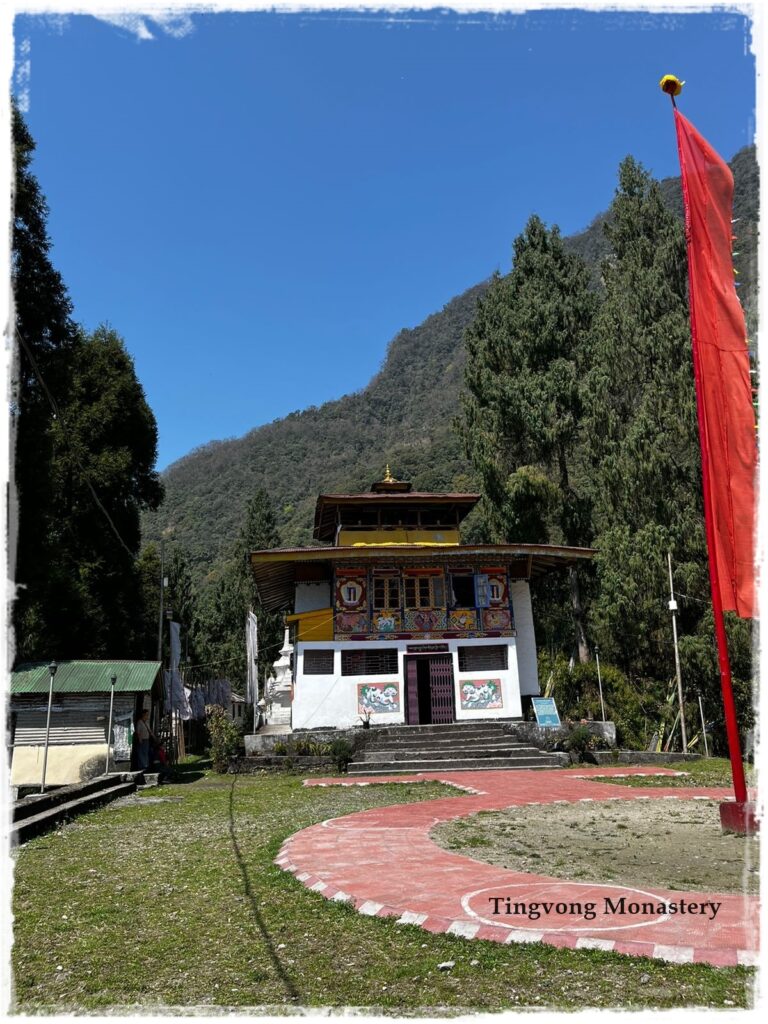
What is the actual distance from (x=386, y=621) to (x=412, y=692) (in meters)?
2.30

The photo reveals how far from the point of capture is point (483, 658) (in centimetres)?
2192

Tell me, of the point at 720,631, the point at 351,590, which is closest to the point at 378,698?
the point at 351,590

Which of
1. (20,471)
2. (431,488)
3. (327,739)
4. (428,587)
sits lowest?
(327,739)

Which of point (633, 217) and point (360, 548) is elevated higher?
point (633, 217)

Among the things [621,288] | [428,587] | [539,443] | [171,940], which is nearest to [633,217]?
[621,288]

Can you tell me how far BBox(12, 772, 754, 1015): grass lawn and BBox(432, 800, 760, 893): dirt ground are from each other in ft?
6.44

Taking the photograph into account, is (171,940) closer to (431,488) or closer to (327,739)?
(327,739)

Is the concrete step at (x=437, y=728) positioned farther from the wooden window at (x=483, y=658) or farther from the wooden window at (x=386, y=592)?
the wooden window at (x=386, y=592)

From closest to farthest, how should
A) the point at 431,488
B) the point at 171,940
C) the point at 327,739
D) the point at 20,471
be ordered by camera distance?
the point at 171,940
the point at 20,471
the point at 327,739
the point at 431,488

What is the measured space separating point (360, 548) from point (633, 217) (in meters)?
20.2

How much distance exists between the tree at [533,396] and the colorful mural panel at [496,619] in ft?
18.5

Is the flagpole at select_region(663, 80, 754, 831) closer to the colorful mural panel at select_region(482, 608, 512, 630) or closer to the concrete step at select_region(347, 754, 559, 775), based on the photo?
the concrete step at select_region(347, 754, 559, 775)

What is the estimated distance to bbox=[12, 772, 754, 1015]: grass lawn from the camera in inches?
136

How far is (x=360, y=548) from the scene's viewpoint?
69.8ft
